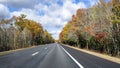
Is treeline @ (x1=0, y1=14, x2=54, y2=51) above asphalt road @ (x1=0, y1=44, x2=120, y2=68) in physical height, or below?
above

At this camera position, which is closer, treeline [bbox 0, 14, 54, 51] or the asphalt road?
the asphalt road

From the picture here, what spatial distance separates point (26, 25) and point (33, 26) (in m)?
10.6

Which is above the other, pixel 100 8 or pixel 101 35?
pixel 100 8

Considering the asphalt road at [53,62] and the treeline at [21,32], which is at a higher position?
the treeline at [21,32]

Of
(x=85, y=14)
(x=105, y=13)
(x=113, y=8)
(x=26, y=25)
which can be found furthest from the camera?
(x=26, y=25)

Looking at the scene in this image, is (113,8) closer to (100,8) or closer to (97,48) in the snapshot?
(100,8)

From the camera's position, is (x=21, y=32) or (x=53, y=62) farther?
(x=21, y=32)

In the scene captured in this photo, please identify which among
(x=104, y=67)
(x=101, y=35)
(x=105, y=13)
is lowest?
(x=104, y=67)

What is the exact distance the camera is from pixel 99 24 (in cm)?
4209

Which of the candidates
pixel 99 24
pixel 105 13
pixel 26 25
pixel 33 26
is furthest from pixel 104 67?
pixel 33 26

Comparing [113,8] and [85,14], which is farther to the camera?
[85,14]

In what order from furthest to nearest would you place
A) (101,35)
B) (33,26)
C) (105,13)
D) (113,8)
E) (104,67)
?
(33,26) → (101,35) → (105,13) → (113,8) → (104,67)

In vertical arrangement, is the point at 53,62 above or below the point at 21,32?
below

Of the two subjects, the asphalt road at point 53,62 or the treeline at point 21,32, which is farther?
the treeline at point 21,32
